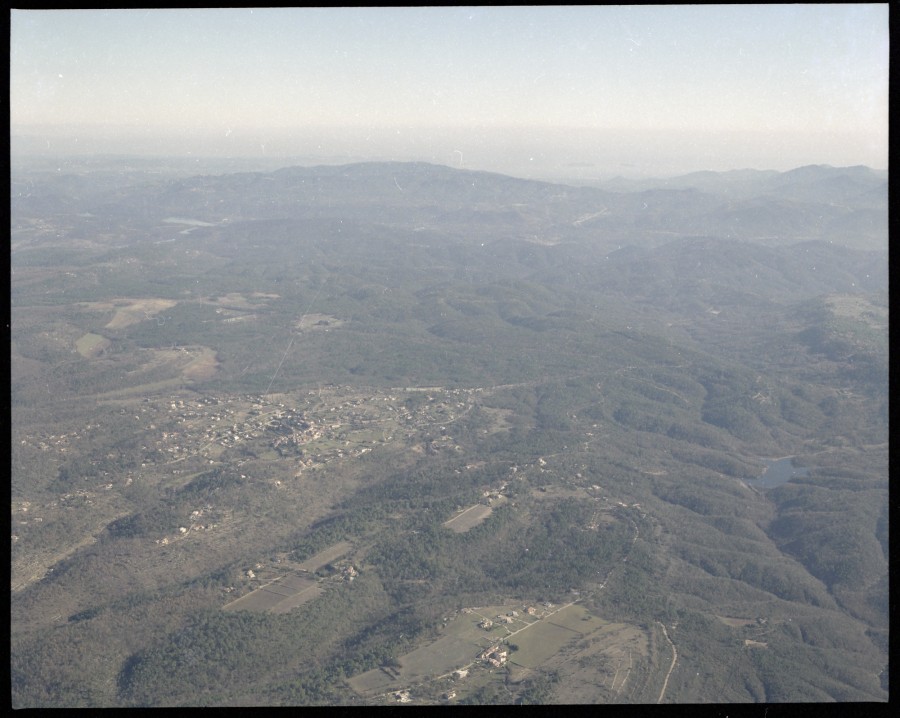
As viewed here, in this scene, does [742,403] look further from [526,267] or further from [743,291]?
[526,267]

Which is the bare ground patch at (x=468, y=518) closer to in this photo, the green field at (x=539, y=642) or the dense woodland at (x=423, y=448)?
the dense woodland at (x=423, y=448)

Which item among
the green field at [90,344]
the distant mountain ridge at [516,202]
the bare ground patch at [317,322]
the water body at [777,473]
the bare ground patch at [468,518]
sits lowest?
the water body at [777,473]

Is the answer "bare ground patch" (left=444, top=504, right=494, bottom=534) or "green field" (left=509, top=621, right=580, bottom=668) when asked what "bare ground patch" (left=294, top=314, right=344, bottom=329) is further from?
"green field" (left=509, top=621, right=580, bottom=668)

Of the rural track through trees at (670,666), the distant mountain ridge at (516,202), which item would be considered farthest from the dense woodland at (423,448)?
the distant mountain ridge at (516,202)

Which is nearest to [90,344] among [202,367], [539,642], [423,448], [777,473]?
[202,367]

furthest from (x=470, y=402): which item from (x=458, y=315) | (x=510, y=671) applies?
(x=510, y=671)

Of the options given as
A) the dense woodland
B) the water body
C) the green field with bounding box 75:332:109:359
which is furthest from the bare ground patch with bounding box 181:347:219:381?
the water body

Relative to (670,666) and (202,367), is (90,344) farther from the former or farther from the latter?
(670,666)
